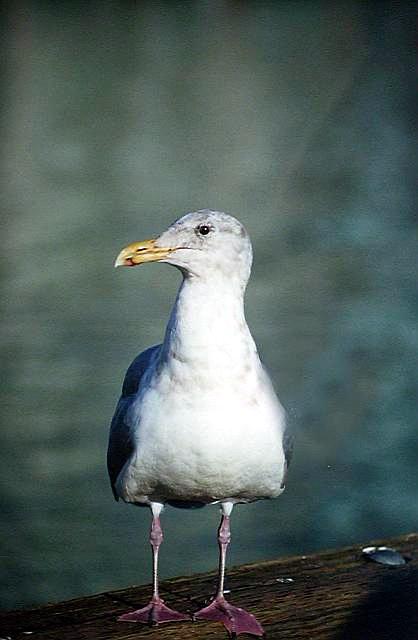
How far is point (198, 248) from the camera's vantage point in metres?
3.09

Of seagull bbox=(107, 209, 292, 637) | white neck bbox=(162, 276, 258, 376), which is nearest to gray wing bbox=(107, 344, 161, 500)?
seagull bbox=(107, 209, 292, 637)

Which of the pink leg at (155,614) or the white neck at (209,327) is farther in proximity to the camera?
the pink leg at (155,614)

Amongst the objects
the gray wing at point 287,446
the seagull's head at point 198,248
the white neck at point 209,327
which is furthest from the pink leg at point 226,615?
the seagull's head at point 198,248

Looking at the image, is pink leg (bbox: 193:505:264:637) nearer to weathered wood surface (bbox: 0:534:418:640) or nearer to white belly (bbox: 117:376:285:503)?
weathered wood surface (bbox: 0:534:418:640)

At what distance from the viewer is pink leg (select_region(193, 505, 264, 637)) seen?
313cm

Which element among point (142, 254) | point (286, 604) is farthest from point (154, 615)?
point (142, 254)

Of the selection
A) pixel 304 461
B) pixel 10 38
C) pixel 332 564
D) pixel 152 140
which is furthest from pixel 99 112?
pixel 332 564

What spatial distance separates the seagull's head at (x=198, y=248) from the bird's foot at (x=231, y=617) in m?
0.77

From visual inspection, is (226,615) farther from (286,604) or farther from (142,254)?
(142,254)

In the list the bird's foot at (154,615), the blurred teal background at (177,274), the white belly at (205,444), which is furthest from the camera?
the blurred teal background at (177,274)

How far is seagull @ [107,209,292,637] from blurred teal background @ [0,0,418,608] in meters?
0.48

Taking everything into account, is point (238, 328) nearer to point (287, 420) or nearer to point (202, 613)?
point (287, 420)

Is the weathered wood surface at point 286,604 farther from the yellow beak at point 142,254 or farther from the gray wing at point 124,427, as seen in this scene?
the yellow beak at point 142,254

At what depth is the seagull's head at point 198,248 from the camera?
309 cm
